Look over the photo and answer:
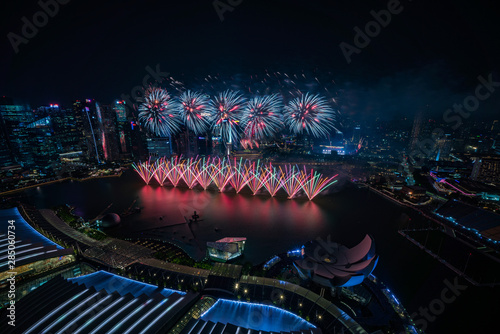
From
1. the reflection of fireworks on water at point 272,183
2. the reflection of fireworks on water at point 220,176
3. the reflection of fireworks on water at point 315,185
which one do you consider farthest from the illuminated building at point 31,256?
the reflection of fireworks on water at point 315,185

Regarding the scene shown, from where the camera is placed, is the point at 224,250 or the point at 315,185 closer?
the point at 224,250

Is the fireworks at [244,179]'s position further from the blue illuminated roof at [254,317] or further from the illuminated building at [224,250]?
the blue illuminated roof at [254,317]

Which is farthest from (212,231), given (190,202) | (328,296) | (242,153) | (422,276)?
(242,153)

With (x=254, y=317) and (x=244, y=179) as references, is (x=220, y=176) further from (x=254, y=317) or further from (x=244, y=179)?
(x=254, y=317)

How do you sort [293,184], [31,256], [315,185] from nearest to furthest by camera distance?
[31,256], [293,184], [315,185]

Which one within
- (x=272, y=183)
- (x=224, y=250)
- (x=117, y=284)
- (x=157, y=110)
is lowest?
(x=224, y=250)

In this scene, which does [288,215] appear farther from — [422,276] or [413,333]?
[413,333]

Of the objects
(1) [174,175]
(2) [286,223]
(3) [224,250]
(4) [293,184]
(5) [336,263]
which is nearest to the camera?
(5) [336,263]

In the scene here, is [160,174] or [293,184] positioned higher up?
[160,174]

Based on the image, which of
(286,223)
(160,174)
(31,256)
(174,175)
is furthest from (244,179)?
(31,256)
